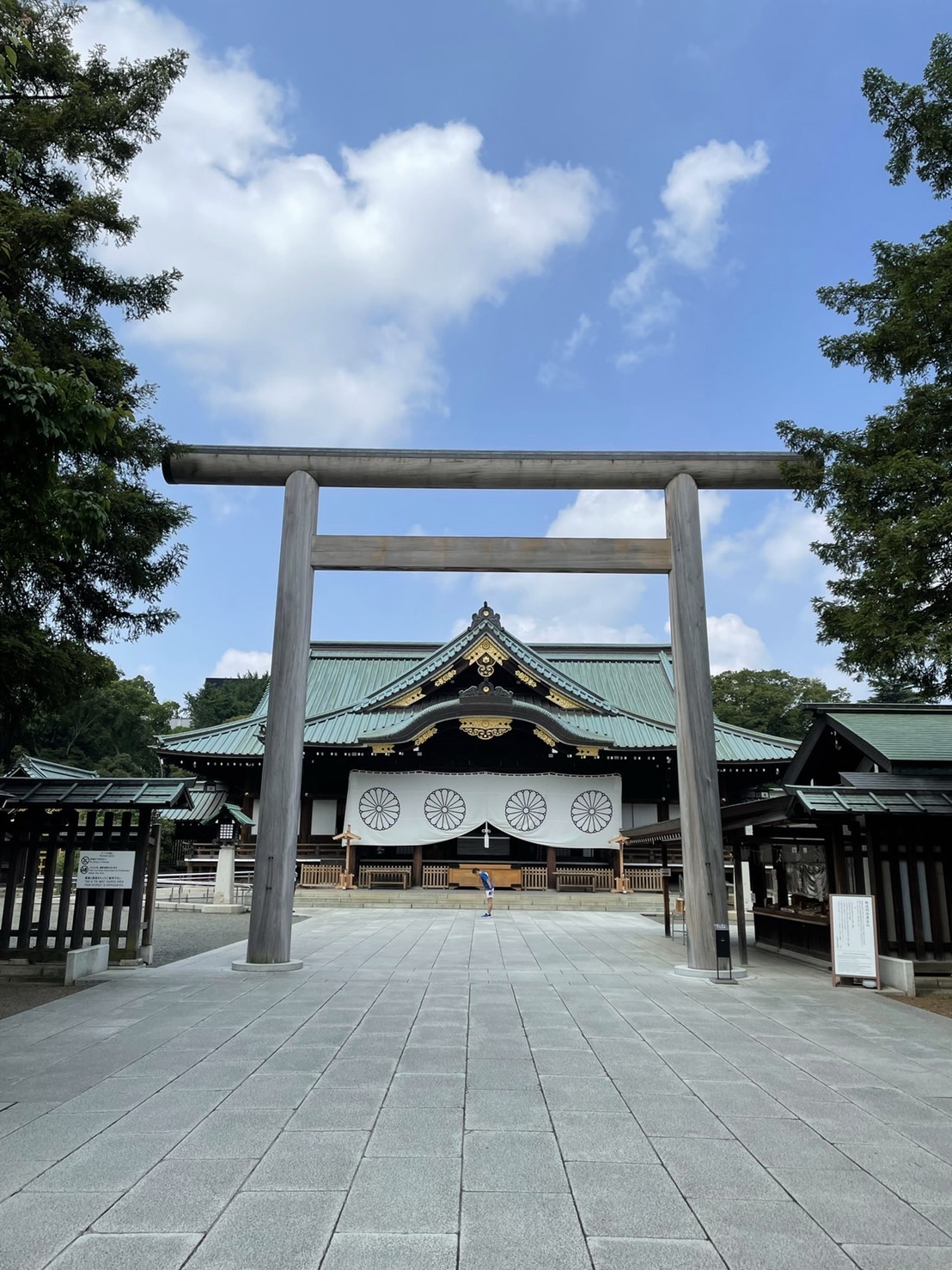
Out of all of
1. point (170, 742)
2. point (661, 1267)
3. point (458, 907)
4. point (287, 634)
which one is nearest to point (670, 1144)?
point (661, 1267)

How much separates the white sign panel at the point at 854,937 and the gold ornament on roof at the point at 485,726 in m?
13.3

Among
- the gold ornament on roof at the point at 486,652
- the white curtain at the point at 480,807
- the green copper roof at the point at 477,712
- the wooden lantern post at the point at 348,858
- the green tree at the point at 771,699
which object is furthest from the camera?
the green tree at the point at 771,699

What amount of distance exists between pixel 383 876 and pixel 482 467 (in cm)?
1509

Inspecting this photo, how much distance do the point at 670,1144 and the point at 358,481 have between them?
323 inches

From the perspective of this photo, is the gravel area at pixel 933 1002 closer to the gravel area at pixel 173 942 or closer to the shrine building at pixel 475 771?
the gravel area at pixel 173 942

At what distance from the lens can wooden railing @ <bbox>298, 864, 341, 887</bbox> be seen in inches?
861

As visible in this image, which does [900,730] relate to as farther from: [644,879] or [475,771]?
[475,771]

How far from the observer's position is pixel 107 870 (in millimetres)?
9500

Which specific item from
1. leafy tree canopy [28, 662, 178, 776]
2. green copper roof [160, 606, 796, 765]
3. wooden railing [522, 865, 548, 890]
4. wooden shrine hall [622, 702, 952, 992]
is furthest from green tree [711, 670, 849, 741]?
wooden shrine hall [622, 702, 952, 992]

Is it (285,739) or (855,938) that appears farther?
(285,739)

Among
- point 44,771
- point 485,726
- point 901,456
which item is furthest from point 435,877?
point 901,456

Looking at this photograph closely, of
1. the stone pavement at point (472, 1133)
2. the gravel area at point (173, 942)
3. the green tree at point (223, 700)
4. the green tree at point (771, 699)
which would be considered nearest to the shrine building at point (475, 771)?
the gravel area at point (173, 942)

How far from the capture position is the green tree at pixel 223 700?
59219mm

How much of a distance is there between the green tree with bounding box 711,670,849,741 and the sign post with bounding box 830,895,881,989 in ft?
127
